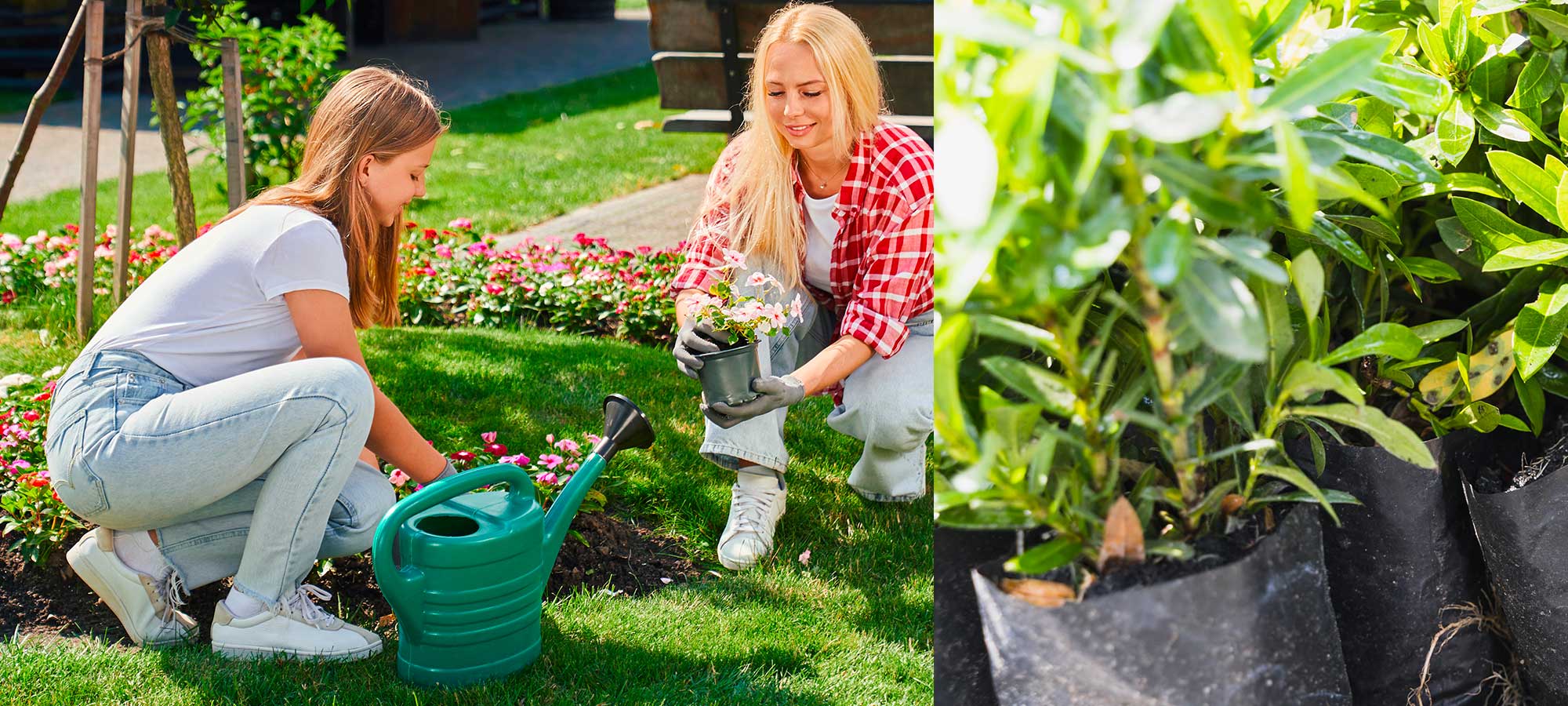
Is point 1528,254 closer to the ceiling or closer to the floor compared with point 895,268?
closer to the ceiling

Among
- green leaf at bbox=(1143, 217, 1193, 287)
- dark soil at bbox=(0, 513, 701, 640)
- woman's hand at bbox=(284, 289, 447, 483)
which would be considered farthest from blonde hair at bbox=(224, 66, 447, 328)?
green leaf at bbox=(1143, 217, 1193, 287)

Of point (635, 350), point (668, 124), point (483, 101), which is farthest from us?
point (483, 101)

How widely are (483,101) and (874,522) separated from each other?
27.6ft

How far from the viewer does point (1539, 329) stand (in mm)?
1729

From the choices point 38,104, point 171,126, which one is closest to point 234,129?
point 171,126

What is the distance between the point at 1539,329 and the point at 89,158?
3.30 m

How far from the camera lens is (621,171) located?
7.19 meters

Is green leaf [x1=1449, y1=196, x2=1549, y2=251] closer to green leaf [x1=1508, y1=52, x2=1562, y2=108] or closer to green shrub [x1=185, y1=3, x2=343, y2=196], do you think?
green leaf [x1=1508, y1=52, x2=1562, y2=108]

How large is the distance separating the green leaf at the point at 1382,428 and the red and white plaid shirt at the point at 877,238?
3.74 feet

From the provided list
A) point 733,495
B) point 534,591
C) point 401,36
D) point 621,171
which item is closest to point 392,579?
point 534,591

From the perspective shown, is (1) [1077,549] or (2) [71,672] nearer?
(1) [1077,549]

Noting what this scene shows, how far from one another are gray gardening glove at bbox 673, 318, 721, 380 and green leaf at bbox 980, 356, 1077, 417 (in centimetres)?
115

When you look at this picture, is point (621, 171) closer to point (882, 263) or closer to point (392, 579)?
point (882, 263)

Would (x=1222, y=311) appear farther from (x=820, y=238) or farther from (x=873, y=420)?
(x=820, y=238)
